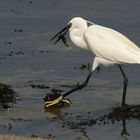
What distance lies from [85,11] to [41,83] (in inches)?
274

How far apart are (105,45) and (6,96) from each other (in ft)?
5.35

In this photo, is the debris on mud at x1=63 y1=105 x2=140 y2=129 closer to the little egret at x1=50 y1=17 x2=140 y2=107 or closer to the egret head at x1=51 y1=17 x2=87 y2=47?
the little egret at x1=50 y1=17 x2=140 y2=107

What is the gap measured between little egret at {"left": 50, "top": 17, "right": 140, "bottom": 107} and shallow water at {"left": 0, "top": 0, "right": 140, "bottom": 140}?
16.7 inches

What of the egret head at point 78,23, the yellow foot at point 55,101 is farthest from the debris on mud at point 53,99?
the egret head at point 78,23

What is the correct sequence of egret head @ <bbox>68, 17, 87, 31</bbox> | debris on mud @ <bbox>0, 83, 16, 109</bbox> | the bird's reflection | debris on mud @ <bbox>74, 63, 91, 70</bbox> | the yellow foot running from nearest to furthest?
the bird's reflection < the yellow foot < debris on mud @ <bbox>0, 83, 16, 109</bbox> < egret head @ <bbox>68, 17, 87, 31</bbox> < debris on mud @ <bbox>74, 63, 91, 70</bbox>

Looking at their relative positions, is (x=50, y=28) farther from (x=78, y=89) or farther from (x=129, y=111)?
(x=129, y=111)

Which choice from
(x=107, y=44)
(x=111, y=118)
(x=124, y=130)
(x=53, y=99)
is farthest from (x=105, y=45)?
(x=124, y=130)

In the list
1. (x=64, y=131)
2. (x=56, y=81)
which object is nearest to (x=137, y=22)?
(x=56, y=81)

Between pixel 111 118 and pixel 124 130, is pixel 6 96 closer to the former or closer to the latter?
pixel 111 118

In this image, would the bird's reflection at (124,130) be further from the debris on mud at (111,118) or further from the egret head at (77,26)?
the egret head at (77,26)

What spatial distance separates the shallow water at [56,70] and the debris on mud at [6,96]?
0.13m

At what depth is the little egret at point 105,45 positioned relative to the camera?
11562 mm

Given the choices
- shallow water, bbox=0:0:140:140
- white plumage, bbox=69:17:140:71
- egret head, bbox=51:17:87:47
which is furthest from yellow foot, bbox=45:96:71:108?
egret head, bbox=51:17:87:47

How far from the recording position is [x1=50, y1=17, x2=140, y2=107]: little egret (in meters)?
11.6
